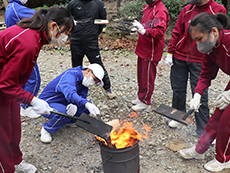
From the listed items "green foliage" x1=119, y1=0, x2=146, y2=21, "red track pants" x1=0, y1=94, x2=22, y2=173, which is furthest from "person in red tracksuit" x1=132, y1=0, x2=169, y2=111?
"green foliage" x1=119, y1=0, x2=146, y2=21

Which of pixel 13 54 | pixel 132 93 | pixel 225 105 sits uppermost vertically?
pixel 13 54

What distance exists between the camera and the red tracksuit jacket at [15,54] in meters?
2.07

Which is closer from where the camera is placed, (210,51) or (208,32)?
(208,32)

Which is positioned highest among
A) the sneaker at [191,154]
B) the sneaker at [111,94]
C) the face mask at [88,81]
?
the face mask at [88,81]

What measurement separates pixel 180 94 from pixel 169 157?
1119 millimetres

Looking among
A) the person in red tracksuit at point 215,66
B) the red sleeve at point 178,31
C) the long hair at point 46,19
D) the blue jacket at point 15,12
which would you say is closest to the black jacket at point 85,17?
the blue jacket at point 15,12

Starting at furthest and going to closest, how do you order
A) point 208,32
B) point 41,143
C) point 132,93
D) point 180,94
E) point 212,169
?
point 132,93
point 180,94
point 41,143
point 212,169
point 208,32

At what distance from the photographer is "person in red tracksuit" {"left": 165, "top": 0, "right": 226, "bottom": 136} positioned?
10.9 ft

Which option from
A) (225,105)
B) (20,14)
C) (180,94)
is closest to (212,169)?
(225,105)

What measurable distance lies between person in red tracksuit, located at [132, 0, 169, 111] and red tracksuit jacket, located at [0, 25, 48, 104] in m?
2.23

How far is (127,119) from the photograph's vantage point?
4215 mm

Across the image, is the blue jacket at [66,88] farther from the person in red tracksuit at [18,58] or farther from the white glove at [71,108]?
the person in red tracksuit at [18,58]

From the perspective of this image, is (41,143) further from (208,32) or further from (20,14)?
(208,32)

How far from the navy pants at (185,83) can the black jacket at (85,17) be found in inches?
77.5
